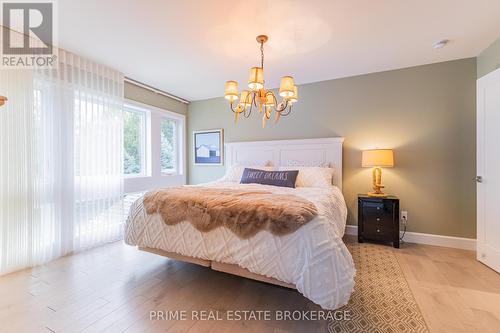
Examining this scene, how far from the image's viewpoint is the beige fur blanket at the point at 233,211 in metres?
1.56

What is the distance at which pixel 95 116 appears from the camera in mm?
2904

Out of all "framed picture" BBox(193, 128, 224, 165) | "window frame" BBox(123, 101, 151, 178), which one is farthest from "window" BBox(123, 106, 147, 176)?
"framed picture" BBox(193, 128, 224, 165)

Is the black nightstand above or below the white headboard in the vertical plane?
below

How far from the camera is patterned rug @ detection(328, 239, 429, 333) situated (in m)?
A: 1.48

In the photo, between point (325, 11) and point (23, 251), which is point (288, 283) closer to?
point (325, 11)

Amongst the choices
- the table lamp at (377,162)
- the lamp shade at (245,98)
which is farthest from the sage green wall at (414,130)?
the lamp shade at (245,98)

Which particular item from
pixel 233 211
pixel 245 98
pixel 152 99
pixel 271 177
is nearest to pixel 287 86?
pixel 245 98

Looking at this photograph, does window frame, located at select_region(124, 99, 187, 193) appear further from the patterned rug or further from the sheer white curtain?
the patterned rug

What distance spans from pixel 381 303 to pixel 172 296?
5.47 feet

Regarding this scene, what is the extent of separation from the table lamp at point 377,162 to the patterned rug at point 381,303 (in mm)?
939

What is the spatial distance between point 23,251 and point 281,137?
11.7ft

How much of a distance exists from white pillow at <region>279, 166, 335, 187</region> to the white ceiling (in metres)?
1.42

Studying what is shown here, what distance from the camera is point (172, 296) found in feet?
6.01

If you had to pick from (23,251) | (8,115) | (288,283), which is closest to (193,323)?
(288,283)
